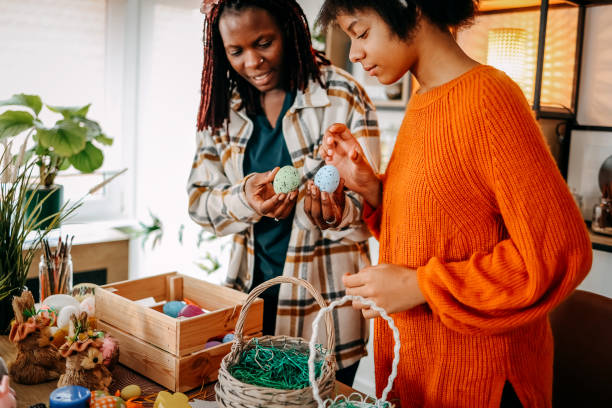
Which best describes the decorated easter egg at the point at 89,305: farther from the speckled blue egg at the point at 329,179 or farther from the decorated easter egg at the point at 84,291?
the speckled blue egg at the point at 329,179

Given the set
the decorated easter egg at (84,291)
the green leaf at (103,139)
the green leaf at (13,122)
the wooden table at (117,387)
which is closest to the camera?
the wooden table at (117,387)

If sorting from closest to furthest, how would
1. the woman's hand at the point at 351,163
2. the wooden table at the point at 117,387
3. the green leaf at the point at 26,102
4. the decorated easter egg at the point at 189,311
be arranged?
the wooden table at the point at 117,387, the woman's hand at the point at 351,163, the decorated easter egg at the point at 189,311, the green leaf at the point at 26,102

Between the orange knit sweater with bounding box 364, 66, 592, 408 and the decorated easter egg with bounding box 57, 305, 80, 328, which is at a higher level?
the orange knit sweater with bounding box 364, 66, 592, 408

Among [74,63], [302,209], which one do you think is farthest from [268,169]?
[74,63]

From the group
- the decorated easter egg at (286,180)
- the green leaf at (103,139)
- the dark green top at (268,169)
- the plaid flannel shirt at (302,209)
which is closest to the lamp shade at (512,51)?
the plaid flannel shirt at (302,209)

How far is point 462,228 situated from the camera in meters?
0.89

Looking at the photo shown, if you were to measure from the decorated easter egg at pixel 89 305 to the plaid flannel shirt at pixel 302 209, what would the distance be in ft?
1.13

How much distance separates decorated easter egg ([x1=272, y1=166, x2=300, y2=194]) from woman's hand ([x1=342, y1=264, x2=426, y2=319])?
0.40 metres

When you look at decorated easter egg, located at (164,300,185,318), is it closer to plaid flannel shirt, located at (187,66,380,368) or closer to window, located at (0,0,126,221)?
plaid flannel shirt, located at (187,66,380,368)

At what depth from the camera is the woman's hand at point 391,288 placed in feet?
2.89

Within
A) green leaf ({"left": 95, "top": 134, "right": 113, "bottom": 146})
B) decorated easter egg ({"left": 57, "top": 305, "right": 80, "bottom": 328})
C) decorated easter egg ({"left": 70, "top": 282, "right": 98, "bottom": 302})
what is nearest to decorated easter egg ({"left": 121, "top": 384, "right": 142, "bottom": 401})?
decorated easter egg ({"left": 57, "top": 305, "right": 80, "bottom": 328})

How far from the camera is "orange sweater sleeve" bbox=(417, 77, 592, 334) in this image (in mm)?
765

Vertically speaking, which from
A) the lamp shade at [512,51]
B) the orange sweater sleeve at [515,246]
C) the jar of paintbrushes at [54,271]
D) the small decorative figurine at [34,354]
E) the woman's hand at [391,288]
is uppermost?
the lamp shade at [512,51]

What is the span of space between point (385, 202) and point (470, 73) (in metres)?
0.29
